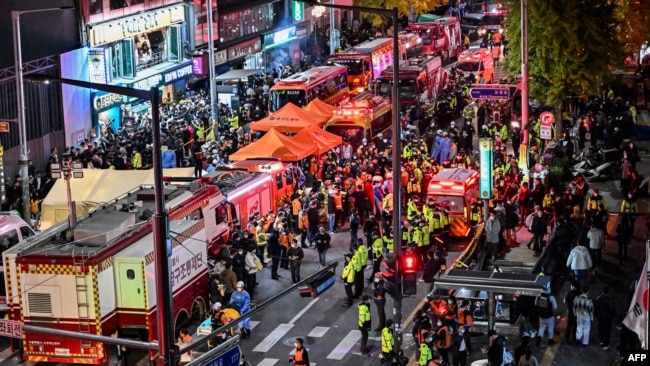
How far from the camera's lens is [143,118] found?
55656 millimetres

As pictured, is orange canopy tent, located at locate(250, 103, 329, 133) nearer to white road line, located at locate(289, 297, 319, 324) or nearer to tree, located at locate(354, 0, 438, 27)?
white road line, located at locate(289, 297, 319, 324)

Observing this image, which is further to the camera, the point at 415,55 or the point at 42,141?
the point at 415,55

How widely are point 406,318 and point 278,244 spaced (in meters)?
5.12

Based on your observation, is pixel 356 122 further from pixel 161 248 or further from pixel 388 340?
pixel 161 248

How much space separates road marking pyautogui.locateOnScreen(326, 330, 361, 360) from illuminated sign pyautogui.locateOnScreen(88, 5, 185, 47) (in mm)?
27468

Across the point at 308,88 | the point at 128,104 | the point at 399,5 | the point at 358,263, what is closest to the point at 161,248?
the point at 358,263

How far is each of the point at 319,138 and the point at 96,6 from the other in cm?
1426

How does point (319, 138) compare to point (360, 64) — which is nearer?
point (319, 138)

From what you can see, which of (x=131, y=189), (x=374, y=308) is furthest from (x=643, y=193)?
(x=131, y=189)

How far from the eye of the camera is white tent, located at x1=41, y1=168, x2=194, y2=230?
3496cm

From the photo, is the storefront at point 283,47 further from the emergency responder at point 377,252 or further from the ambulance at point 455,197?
the emergency responder at point 377,252

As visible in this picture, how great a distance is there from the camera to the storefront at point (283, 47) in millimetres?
75688

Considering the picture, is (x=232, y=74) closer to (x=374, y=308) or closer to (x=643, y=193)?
(x=643, y=193)

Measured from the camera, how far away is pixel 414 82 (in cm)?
5709
